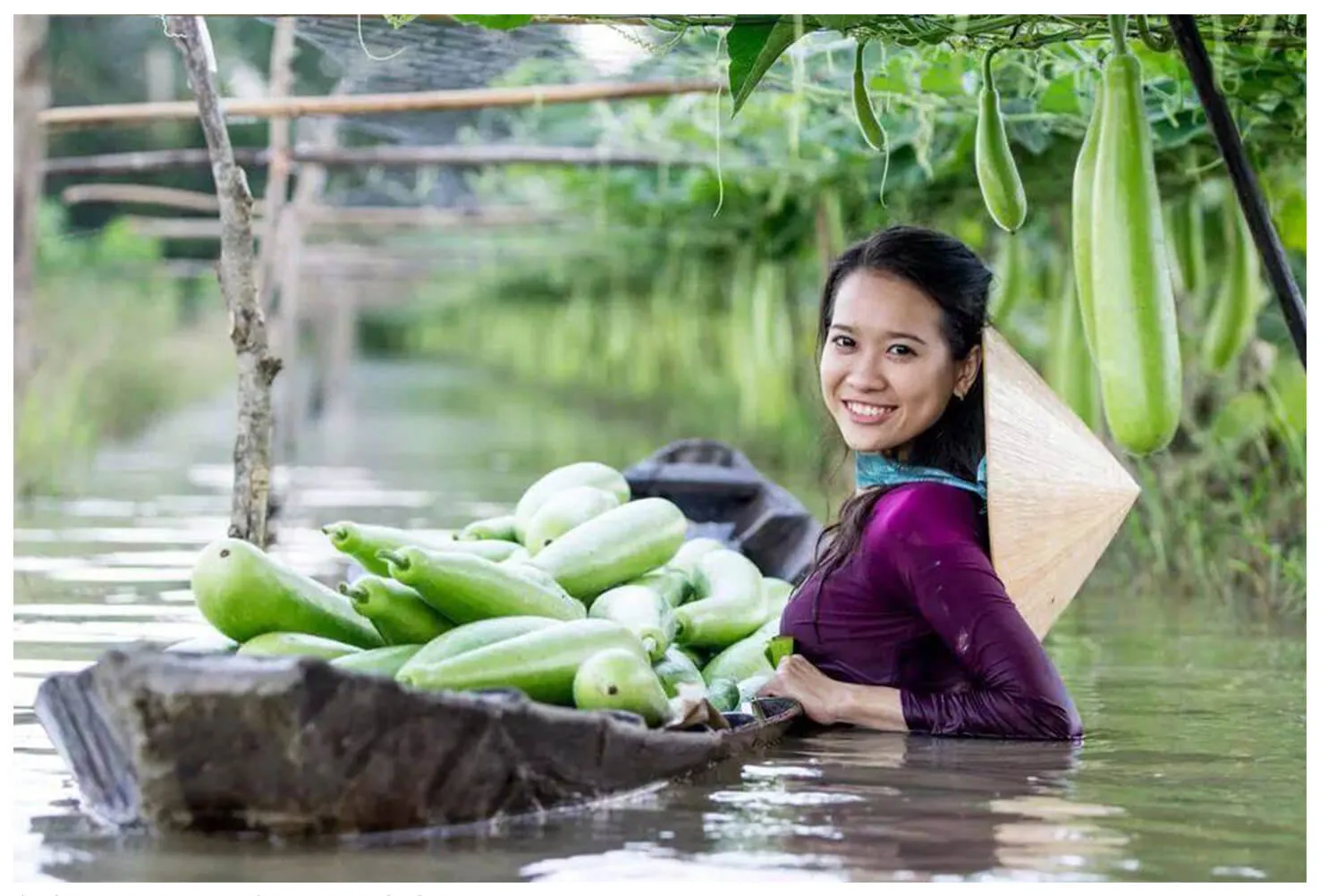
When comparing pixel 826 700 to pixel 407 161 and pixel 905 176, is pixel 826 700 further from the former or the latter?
pixel 407 161

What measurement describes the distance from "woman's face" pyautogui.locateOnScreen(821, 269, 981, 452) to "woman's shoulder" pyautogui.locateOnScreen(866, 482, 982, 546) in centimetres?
15

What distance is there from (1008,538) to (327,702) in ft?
6.27

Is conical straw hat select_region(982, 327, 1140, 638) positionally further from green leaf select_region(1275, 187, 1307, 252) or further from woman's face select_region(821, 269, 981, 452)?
green leaf select_region(1275, 187, 1307, 252)

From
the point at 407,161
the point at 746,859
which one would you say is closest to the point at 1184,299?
the point at 407,161

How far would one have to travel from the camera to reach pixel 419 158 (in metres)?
11.3

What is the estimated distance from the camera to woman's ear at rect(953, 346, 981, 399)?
16.6 feet

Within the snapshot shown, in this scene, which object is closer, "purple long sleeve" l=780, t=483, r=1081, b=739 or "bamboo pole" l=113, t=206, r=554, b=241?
"purple long sleeve" l=780, t=483, r=1081, b=739

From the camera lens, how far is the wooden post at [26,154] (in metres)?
7.77

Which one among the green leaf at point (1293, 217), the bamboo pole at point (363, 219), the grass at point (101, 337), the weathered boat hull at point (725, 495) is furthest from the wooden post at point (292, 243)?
the green leaf at point (1293, 217)

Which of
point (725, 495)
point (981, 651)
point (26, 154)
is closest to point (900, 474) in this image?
point (981, 651)

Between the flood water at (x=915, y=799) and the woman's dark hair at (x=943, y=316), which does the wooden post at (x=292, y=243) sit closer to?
the flood water at (x=915, y=799)

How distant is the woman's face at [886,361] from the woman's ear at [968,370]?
0.03 meters

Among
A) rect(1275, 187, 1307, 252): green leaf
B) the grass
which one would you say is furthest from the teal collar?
the grass

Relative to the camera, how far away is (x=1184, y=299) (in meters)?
10.6
